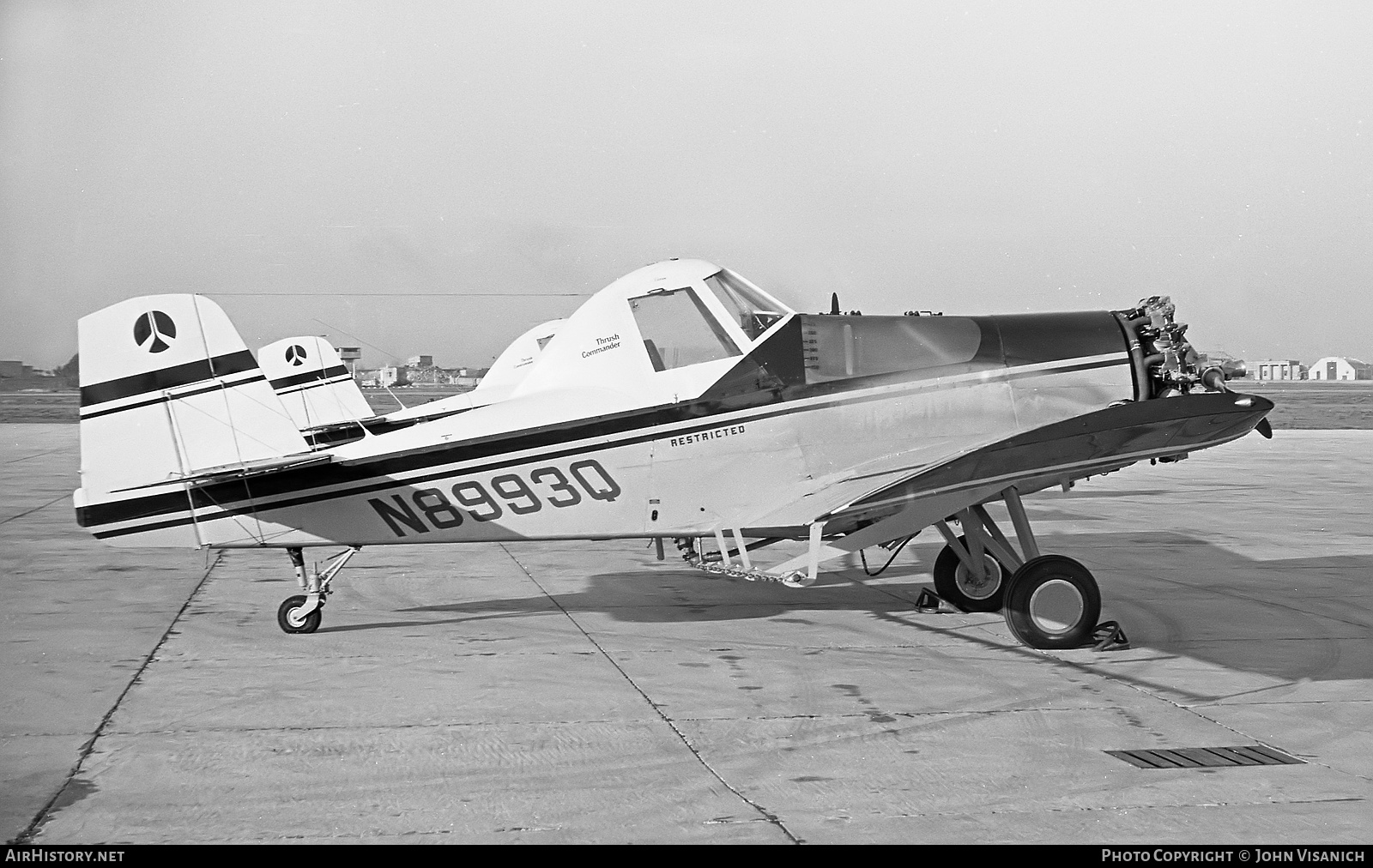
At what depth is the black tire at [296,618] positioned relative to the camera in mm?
9695

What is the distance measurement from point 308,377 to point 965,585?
10743 mm

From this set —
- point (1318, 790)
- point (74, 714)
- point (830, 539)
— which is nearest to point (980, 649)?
point (830, 539)

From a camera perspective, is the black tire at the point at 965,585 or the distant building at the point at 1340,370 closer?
the black tire at the point at 965,585

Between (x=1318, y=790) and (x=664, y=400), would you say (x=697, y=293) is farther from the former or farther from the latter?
(x=1318, y=790)

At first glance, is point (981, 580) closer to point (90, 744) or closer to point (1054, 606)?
point (1054, 606)

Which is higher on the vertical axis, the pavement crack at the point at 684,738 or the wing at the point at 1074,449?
the wing at the point at 1074,449

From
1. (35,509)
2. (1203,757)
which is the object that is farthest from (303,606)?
(35,509)

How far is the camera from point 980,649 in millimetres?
9094

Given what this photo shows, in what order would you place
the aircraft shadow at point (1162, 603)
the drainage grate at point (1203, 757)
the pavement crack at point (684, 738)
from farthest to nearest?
the aircraft shadow at point (1162, 603) → the drainage grate at point (1203, 757) → the pavement crack at point (684, 738)

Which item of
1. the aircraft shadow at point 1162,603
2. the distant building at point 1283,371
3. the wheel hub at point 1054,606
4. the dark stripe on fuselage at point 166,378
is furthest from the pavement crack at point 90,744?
the distant building at point 1283,371

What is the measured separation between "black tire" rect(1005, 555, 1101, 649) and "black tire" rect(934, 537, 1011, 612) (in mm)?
1313

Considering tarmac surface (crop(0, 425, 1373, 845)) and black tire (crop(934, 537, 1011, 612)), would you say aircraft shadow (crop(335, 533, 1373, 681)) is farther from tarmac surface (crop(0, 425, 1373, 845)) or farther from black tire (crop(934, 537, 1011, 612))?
black tire (crop(934, 537, 1011, 612))

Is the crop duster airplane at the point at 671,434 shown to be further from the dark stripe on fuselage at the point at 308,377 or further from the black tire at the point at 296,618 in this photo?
the dark stripe on fuselage at the point at 308,377

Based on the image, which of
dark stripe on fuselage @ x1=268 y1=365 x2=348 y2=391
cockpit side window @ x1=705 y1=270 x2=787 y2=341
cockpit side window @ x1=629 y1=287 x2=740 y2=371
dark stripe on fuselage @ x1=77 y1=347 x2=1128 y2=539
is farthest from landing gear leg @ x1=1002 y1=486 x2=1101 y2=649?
dark stripe on fuselage @ x1=268 y1=365 x2=348 y2=391
